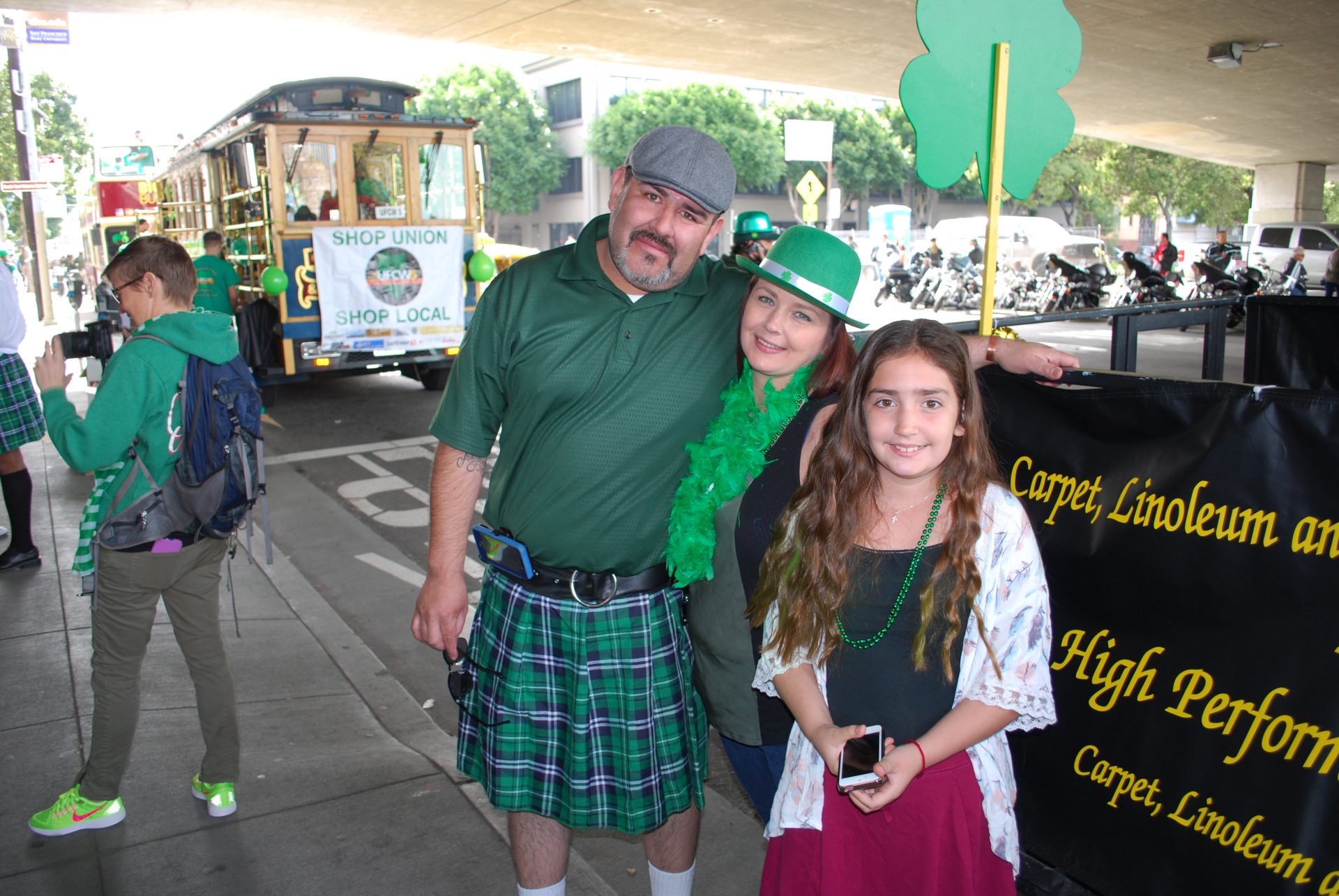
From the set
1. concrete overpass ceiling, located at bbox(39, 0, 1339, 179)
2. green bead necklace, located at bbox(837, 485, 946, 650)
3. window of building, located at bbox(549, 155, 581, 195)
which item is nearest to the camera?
green bead necklace, located at bbox(837, 485, 946, 650)

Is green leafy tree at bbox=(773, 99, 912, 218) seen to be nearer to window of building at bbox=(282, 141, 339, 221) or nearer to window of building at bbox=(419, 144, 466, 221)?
window of building at bbox=(419, 144, 466, 221)

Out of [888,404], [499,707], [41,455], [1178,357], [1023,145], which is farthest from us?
[1178,357]

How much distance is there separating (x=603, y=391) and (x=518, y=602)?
57cm

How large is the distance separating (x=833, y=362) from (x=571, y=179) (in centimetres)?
5261

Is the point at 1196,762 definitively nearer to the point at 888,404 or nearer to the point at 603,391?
the point at 888,404

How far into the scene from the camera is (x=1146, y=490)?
6.91ft

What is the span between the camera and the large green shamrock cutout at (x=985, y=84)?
2.58 metres

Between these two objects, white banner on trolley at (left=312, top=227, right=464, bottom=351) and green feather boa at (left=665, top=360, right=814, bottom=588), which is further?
white banner on trolley at (left=312, top=227, right=464, bottom=351)

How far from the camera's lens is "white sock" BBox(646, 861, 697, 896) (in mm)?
2578

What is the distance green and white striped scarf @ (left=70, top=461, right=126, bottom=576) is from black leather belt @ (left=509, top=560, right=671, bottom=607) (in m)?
1.48

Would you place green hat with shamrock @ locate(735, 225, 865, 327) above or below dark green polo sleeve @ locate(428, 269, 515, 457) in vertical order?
above

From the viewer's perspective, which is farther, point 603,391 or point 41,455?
point 41,455

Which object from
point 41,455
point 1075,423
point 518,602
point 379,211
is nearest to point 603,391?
point 518,602

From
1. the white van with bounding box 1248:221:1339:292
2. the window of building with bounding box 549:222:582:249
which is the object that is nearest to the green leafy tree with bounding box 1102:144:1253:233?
the white van with bounding box 1248:221:1339:292
